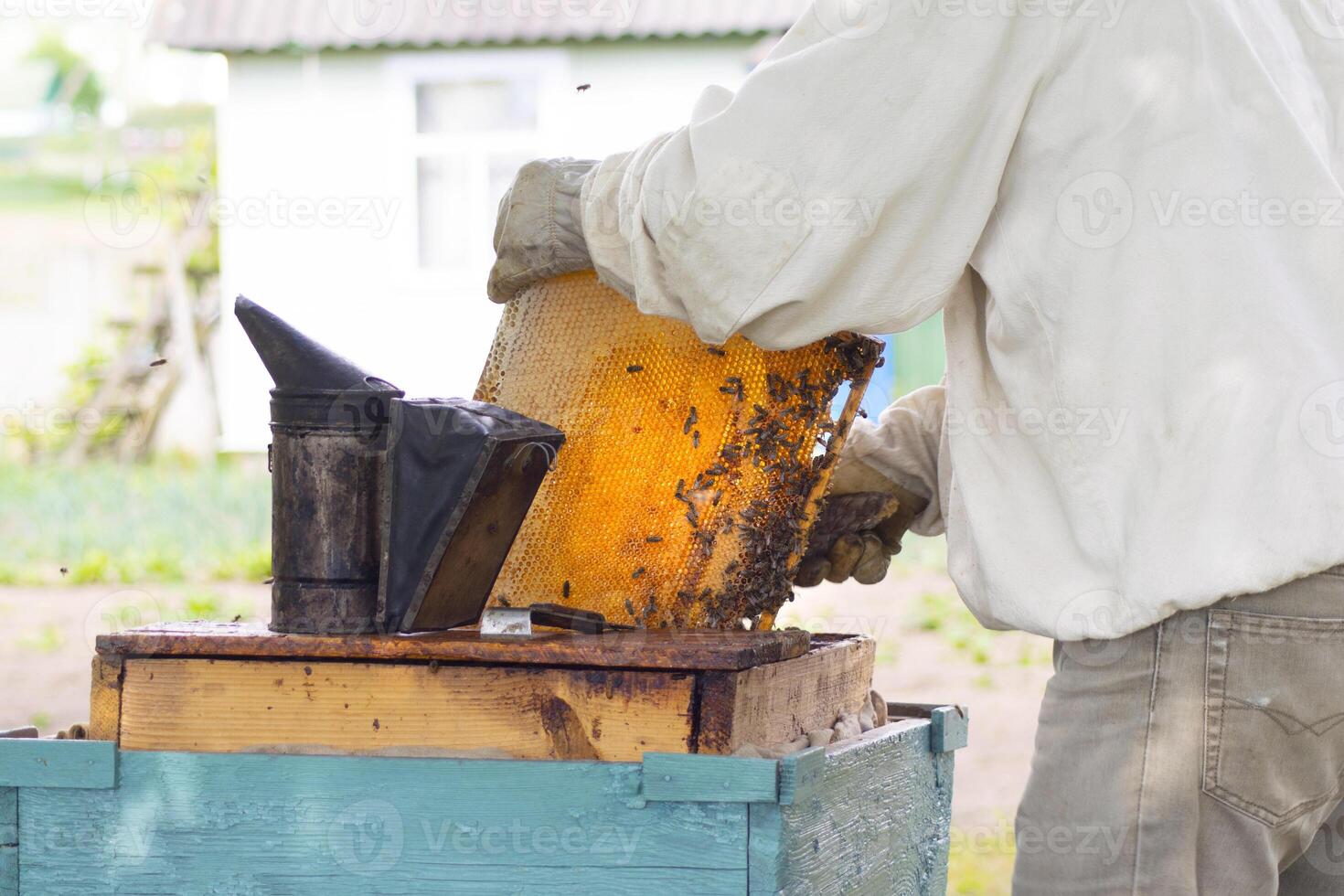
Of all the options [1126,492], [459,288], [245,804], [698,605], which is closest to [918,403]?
[698,605]

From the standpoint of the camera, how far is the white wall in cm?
950

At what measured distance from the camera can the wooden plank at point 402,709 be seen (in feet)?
6.11

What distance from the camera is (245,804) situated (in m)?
1.91

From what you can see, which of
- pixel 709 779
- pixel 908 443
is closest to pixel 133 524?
pixel 908 443

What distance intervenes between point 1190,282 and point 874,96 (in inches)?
17.3

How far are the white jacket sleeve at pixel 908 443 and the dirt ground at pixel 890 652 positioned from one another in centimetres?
283

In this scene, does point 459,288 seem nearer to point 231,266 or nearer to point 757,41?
point 231,266

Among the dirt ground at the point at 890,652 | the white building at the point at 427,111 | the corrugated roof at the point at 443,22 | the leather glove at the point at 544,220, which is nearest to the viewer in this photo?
the leather glove at the point at 544,220

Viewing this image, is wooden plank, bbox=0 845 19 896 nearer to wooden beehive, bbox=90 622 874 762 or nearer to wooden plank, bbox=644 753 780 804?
wooden beehive, bbox=90 622 874 762

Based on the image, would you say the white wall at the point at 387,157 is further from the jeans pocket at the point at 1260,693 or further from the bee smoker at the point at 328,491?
the jeans pocket at the point at 1260,693

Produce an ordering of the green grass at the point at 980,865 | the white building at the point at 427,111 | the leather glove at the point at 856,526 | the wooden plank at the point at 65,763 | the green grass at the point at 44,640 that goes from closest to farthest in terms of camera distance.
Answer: the wooden plank at the point at 65,763 → the leather glove at the point at 856,526 → the green grass at the point at 980,865 → the green grass at the point at 44,640 → the white building at the point at 427,111

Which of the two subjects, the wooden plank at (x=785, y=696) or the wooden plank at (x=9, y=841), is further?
the wooden plank at (x=9, y=841)

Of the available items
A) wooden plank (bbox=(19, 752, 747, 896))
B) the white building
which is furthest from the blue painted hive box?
the white building

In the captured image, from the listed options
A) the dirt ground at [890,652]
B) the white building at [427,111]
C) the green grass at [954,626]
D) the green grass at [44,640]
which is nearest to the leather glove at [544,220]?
the dirt ground at [890,652]
